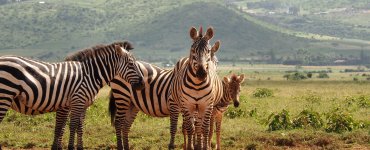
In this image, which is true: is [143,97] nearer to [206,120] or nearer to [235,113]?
[206,120]

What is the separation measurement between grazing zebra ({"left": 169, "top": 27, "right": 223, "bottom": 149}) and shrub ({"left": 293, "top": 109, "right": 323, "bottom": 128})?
5771mm

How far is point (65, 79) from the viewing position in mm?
12852

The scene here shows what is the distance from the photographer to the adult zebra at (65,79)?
39.5ft

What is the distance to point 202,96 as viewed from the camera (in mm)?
11734

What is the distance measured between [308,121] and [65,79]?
7.59 m

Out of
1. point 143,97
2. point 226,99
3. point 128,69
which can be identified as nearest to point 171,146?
point 143,97

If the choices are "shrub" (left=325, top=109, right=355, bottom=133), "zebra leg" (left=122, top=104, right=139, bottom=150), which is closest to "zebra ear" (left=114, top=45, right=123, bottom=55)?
"zebra leg" (left=122, top=104, right=139, bottom=150)

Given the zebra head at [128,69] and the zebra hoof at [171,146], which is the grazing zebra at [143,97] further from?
the zebra hoof at [171,146]

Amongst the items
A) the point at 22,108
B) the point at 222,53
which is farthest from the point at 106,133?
the point at 222,53

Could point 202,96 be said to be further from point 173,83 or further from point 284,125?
point 284,125

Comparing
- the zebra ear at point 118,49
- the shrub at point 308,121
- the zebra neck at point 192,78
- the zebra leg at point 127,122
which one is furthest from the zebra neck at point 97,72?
the shrub at point 308,121

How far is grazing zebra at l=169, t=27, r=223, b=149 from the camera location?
1117 centimetres

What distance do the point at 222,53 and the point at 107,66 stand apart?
17389 cm

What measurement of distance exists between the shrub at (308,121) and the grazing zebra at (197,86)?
18.9 ft
